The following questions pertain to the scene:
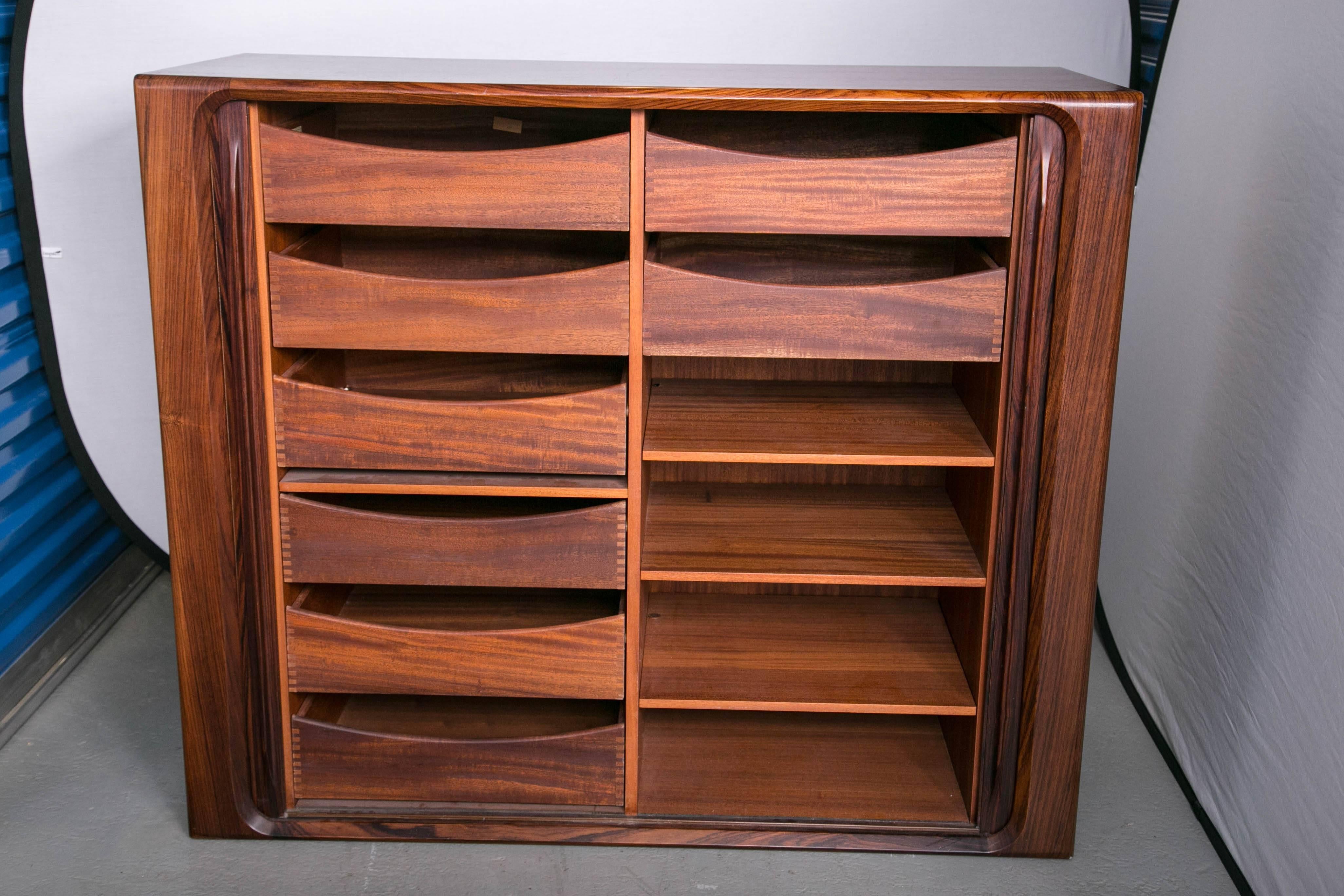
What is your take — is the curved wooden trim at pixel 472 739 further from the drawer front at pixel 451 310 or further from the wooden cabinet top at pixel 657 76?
the wooden cabinet top at pixel 657 76

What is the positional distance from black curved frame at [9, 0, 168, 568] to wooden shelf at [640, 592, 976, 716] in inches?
49.5

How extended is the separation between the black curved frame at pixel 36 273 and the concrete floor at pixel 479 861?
2.13ft

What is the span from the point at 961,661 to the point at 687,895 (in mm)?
589

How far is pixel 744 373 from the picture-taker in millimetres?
2180

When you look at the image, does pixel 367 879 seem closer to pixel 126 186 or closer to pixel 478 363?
pixel 478 363

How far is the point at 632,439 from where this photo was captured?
180 centimetres

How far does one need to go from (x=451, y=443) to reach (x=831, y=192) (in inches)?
26.0

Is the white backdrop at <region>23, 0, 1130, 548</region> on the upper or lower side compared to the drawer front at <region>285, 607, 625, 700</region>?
upper

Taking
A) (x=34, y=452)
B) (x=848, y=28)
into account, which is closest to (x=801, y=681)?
(x=848, y=28)

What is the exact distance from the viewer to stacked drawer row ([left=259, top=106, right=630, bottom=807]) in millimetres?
1696

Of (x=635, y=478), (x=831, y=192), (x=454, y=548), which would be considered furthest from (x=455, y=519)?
(x=831, y=192)

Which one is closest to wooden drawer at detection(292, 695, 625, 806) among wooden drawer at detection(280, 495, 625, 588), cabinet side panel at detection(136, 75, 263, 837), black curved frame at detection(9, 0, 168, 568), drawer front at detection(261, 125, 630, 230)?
cabinet side panel at detection(136, 75, 263, 837)

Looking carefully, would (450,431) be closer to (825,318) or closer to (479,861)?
(825,318)

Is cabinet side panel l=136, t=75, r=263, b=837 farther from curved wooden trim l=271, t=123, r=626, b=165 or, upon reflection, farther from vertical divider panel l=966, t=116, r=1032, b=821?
vertical divider panel l=966, t=116, r=1032, b=821
